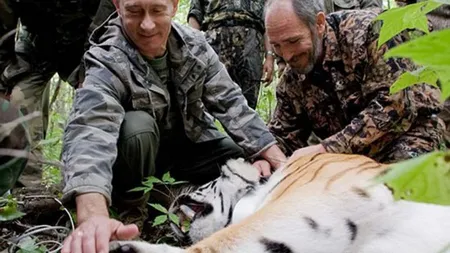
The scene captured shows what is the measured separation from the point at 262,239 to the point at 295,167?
0.80 metres

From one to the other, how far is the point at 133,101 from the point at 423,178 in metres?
2.46

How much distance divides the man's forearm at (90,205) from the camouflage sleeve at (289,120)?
145 centimetres

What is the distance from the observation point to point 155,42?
302 cm

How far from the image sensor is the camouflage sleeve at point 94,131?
2.33 meters

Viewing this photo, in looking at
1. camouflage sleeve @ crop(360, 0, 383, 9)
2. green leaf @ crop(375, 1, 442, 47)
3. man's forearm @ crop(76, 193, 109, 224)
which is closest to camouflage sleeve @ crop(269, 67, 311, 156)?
man's forearm @ crop(76, 193, 109, 224)

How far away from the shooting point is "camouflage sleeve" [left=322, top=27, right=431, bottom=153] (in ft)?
10.3

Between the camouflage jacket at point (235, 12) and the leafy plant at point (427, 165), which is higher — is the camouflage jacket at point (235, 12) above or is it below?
below

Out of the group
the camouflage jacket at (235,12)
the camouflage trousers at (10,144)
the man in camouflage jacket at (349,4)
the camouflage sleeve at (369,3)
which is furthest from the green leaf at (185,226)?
the camouflage sleeve at (369,3)

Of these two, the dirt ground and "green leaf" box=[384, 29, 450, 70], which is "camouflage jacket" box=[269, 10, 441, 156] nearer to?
the dirt ground

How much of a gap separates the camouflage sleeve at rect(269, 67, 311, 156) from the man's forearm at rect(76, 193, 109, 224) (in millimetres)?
1454

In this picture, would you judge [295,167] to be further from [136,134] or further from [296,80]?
[296,80]

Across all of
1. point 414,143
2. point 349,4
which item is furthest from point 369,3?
point 414,143

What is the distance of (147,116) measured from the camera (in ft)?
9.90

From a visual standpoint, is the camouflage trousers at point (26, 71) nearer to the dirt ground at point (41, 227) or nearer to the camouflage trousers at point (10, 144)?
the dirt ground at point (41, 227)
